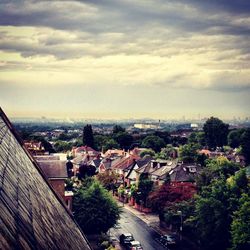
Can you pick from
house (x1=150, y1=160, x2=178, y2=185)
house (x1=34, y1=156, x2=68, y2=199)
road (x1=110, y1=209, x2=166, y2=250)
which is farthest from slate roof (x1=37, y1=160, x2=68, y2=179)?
house (x1=150, y1=160, x2=178, y2=185)

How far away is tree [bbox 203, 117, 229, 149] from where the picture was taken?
12094cm

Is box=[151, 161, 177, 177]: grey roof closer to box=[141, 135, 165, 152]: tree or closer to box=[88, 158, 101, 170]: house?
box=[88, 158, 101, 170]: house

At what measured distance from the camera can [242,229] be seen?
30.0 meters

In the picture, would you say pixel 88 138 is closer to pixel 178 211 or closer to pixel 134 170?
pixel 134 170

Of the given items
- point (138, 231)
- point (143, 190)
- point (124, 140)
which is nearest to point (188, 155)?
point (143, 190)

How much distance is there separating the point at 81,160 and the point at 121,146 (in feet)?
82.2

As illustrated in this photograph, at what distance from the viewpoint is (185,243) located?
131ft

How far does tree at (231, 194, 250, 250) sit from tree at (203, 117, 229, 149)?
9084cm

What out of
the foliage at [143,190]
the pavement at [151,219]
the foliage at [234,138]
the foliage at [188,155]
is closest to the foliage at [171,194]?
the pavement at [151,219]

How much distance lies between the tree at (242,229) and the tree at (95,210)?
10805mm

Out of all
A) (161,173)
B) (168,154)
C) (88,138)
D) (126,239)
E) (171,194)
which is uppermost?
(88,138)

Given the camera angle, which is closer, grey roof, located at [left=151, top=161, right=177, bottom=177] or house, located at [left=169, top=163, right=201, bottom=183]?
house, located at [left=169, top=163, right=201, bottom=183]

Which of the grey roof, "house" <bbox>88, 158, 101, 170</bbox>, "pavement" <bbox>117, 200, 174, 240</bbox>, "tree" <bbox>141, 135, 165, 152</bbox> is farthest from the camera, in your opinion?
"tree" <bbox>141, 135, 165, 152</bbox>

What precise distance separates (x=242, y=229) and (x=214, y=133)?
305 ft
